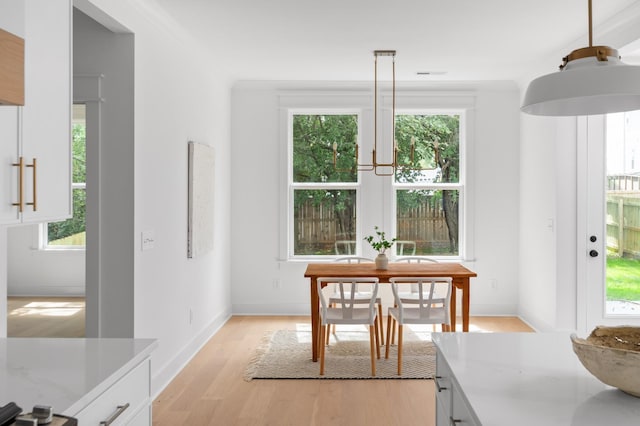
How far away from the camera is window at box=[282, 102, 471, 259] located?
19.8 feet

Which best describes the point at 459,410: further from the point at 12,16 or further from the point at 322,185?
the point at 322,185

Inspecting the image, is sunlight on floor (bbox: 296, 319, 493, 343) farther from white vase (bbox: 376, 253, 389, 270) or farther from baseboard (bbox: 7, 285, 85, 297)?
baseboard (bbox: 7, 285, 85, 297)

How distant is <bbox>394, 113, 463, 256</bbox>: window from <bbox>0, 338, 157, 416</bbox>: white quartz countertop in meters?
4.48

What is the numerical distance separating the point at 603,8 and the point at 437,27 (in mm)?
1122

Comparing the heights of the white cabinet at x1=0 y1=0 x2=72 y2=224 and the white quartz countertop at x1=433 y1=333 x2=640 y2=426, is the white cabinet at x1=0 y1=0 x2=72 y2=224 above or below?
above

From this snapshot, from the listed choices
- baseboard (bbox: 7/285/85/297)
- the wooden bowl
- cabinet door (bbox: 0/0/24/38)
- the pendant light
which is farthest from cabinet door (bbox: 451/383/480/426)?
baseboard (bbox: 7/285/85/297)

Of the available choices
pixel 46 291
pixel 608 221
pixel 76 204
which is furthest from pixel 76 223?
pixel 608 221

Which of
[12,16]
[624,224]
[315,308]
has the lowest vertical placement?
[315,308]

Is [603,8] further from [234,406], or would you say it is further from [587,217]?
[234,406]

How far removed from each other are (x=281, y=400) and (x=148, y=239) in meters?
1.41

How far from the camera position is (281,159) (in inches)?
237

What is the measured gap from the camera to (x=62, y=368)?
1622mm

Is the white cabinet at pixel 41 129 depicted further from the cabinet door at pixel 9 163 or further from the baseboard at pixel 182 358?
the baseboard at pixel 182 358

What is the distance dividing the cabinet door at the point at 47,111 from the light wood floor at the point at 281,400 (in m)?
1.81
